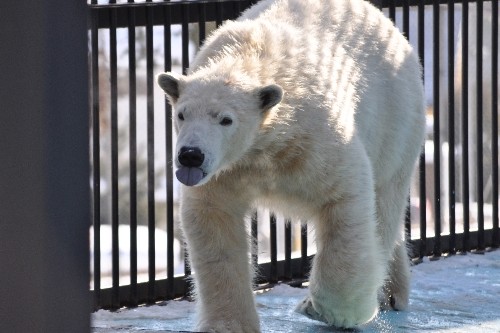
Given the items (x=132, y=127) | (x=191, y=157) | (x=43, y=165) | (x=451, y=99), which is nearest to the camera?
(x=43, y=165)

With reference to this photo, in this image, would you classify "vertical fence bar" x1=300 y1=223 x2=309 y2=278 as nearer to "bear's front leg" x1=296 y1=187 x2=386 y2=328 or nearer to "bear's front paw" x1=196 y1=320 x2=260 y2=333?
"bear's front leg" x1=296 y1=187 x2=386 y2=328

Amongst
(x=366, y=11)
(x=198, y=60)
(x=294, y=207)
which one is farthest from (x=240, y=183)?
(x=366, y=11)

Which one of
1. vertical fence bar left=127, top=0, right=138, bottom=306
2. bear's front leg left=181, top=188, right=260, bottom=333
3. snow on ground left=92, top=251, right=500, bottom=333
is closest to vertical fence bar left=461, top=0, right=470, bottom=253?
snow on ground left=92, top=251, right=500, bottom=333

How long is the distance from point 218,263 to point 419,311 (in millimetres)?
1381

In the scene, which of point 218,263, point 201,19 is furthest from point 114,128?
point 218,263

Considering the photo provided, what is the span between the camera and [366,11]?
200 inches

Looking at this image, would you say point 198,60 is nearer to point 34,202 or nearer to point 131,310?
point 131,310

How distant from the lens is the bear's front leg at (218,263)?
412 cm

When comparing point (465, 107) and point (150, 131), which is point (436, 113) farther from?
point (150, 131)

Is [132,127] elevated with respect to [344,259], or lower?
elevated

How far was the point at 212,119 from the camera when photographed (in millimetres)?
3830

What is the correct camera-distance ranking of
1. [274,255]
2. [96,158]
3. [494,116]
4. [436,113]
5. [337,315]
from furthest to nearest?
[494,116]
[436,113]
[274,255]
[96,158]
[337,315]

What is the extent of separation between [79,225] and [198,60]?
3.06 meters

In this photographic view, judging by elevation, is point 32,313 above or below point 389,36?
below
